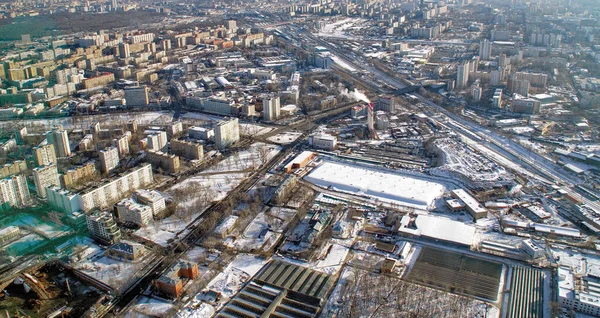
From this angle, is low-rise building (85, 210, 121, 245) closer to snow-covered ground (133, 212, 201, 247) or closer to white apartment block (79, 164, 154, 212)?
snow-covered ground (133, 212, 201, 247)

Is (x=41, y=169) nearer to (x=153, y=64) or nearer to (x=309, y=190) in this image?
(x=309, y=190)

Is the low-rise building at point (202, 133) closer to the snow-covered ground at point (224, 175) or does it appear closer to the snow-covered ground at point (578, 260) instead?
the snow-covered ground at point (224, 175)

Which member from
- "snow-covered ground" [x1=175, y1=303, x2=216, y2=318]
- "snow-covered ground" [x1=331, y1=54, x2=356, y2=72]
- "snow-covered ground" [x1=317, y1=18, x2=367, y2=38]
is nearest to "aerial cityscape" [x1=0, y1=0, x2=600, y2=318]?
"snow-covered ground" [x1=175, y1=303, x2=216, y2=318]

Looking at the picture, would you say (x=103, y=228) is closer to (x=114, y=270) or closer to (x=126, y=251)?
(x=126, y=251)

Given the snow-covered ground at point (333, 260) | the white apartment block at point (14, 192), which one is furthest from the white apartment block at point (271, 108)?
the snow-covered ground at point (333, 260)

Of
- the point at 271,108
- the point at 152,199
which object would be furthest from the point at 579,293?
the point at 271,108

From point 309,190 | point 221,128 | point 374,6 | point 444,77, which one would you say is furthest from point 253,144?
point 374,6
